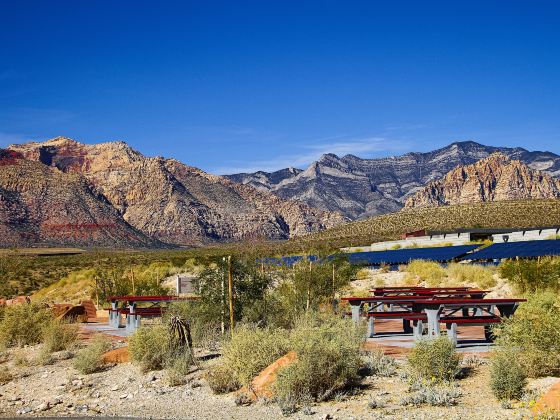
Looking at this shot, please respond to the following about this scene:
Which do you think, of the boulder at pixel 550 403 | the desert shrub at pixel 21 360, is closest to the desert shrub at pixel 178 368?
the desert shrub at pixel 21 360

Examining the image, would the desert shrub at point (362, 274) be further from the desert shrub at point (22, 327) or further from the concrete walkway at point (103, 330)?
the desert shrub at point (22, 327)

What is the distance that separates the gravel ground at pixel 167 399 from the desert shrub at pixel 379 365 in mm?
233

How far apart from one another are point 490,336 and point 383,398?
455 centimetres

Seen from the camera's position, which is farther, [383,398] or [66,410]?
[66,410]

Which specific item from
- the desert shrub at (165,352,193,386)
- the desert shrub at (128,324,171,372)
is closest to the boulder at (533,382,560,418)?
the desert shrub at (165,352,193,386)

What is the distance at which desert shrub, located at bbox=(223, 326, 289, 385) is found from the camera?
452 inches

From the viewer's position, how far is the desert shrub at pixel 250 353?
452 inches

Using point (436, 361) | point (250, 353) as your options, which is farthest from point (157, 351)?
point (436, 361)

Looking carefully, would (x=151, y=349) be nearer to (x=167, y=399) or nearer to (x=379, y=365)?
(x=167, y=399)

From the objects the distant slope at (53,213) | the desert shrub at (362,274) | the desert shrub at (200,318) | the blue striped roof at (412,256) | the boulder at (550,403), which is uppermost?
the distant slope at (53,213)

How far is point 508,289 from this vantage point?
2412 cm

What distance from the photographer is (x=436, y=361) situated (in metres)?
10.6

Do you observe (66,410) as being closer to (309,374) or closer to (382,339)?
(309,374)

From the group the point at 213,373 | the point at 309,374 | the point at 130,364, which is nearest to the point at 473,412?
the point at 309,374
